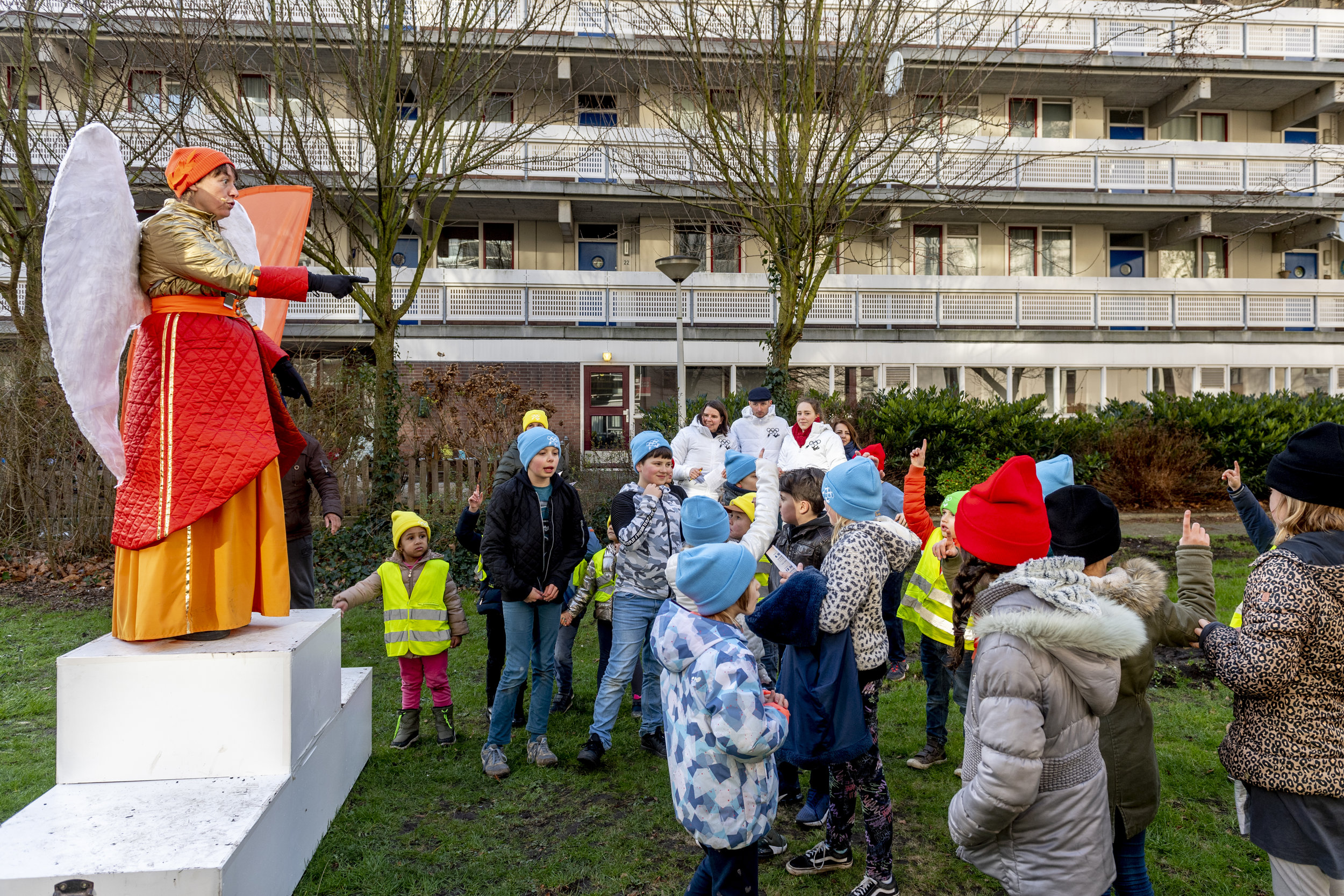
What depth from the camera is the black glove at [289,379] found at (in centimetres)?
388

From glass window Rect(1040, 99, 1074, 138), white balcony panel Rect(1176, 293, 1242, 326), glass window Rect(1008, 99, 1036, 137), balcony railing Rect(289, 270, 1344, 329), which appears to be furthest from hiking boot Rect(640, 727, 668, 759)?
Result: glass window Rect(1040, 99, 1074, 138)

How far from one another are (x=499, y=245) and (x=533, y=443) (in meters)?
17.7

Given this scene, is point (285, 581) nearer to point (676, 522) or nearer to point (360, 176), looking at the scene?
point (676, 522)

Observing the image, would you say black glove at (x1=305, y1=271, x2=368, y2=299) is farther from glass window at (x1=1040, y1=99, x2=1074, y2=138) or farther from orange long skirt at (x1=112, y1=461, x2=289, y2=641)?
glass window at (x1=1040, y1=99, x2=1074, y2=138)

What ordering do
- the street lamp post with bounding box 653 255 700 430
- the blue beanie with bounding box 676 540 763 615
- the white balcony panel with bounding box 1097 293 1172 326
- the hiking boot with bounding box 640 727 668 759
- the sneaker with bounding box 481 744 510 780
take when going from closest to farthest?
the blue beanie with bounding box 676 540 763 615 < the sneaker with bounding box 481 744 510 780 < the hiking boot with bounding box 640 727 668 759 < the street lamp post with bounding box 653 255 700 430 < the white balcony panel with bounding box 1097 293 1172 326

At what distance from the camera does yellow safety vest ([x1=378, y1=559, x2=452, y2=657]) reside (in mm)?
5109

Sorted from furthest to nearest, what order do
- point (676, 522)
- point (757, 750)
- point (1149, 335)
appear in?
point (1149, 335) → point (676, 522) → point (757, 750)

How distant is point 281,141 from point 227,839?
9658mm

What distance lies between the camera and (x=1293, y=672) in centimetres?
244

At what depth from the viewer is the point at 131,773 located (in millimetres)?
3160

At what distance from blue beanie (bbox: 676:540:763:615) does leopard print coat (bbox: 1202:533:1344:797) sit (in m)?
1.49

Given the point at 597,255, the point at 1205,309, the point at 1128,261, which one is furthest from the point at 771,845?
the point at 1128,261

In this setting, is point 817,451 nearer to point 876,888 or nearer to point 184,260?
point 876,888

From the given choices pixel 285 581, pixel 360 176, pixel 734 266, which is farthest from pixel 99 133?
pixel 734 266
